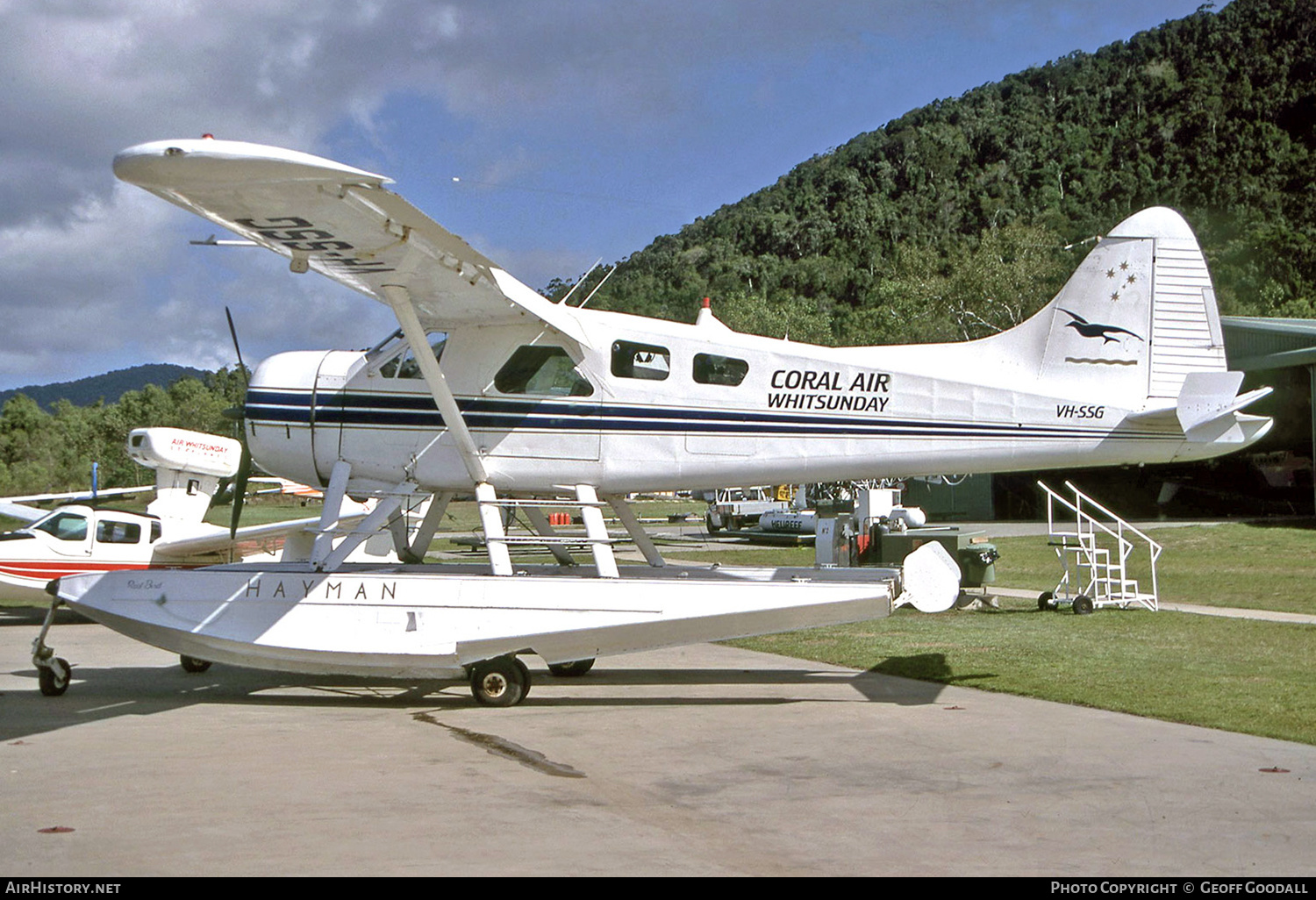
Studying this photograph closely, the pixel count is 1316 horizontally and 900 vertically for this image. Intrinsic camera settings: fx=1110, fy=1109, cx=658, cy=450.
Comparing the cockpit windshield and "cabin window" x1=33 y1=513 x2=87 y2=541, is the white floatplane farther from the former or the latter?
the cockpit windshield

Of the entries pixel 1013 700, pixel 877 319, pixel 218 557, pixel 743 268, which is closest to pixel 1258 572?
pixel 1013 700

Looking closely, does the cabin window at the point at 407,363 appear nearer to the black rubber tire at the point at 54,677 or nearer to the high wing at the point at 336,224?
the high wing at the point at 336,224

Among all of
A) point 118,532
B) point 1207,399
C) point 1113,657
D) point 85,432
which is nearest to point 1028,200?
point 85,432

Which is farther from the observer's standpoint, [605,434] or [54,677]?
[54,677]

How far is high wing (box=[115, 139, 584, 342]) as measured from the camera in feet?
23.5

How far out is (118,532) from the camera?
55.3 ft

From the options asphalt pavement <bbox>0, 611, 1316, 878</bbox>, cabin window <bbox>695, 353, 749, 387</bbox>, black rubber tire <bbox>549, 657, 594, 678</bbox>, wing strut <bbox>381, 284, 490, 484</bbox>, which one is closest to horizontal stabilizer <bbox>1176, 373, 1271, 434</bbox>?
asphalt pavement <bbox>0, 611, 1316, 878</bbox>

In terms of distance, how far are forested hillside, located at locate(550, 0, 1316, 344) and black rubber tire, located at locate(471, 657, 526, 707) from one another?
4036 centimetres

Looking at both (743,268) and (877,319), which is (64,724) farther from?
(743,268)

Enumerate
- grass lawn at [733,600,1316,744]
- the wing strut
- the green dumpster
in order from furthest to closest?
the green dumpster, the wing strut, grass lawn at [733,600,1316,744]

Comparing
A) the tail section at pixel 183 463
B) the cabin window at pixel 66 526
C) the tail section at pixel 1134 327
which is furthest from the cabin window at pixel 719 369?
the cabin window at pixel 66 526

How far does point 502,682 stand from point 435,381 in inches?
105

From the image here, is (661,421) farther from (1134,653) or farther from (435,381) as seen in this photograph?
(1134,653)

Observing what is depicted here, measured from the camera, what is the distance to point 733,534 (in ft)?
126
